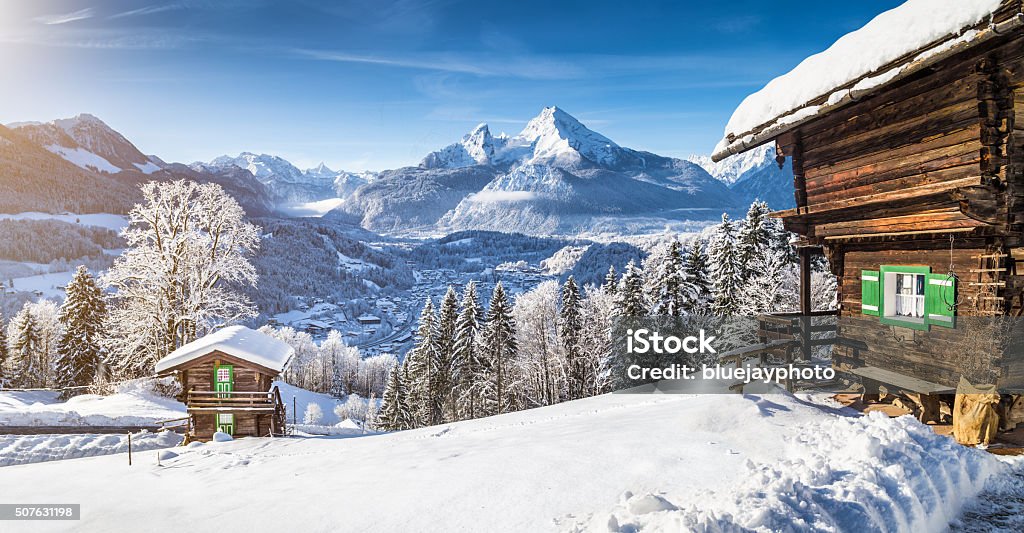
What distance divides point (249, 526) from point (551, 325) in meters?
36.7

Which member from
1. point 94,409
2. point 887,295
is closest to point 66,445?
point 94,409

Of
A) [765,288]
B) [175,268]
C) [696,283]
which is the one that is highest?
[175,268]

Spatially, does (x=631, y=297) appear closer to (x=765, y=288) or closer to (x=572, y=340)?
(x=572, y=340)

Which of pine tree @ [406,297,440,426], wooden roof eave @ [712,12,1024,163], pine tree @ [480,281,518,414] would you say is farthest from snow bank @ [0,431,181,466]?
pine tree @ [406,297,440,426]

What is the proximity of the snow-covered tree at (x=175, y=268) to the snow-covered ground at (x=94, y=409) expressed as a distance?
1.88m

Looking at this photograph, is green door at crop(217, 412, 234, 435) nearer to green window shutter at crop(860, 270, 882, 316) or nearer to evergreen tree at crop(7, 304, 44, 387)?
green window shutter at crop(860, 270, 882, 316)

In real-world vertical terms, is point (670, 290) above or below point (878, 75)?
below

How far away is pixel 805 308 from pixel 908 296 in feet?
8.64

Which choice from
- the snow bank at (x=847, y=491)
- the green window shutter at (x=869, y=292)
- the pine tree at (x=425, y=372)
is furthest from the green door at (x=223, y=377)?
the pine tree at (x=425, y=372)

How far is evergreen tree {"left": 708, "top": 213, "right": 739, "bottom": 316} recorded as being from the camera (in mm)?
32031

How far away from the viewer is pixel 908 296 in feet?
34.2

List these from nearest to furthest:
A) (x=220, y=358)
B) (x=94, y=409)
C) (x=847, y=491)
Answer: (x=847, y=491) < (x=220, y=358) < (x=94, y=409)

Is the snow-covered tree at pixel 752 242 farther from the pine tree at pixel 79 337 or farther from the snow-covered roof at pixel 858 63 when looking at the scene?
the pine tree at pixel 79 337

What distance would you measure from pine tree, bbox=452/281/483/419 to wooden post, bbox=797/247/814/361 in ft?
99.5
